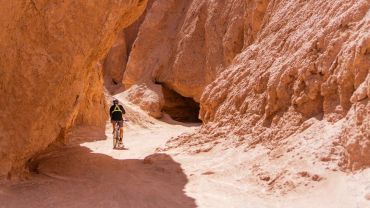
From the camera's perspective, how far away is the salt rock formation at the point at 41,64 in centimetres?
719

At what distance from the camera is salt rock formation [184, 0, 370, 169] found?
21.7 feet

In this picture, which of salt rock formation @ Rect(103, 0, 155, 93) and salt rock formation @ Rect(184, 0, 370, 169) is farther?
salt rock formation @ Rect(103, 0, 155, 93)

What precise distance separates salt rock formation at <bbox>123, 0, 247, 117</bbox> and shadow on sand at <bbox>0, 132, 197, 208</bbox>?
8.79m

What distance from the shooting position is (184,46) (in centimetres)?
1986

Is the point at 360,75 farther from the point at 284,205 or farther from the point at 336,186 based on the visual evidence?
the point at 284,205

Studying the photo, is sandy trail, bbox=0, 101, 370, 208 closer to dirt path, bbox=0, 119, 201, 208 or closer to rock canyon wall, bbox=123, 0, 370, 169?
dirt path, bbox=0, 119, 201, 208

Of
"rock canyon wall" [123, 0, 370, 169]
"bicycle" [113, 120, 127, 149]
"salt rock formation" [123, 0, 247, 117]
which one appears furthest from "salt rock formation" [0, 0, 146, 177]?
"salt rock formation" [123, 0, 247, 117]

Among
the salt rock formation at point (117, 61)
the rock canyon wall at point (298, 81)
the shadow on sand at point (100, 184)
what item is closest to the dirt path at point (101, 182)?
the shadow on sand at point (100, 184)

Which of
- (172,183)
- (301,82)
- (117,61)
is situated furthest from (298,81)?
(117,61)

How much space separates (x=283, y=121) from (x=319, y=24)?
1.91 metres

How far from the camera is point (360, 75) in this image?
6.77 meters

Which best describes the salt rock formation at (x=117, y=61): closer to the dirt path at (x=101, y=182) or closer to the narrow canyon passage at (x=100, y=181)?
the narrow canyon passage at (x=100, y=181)

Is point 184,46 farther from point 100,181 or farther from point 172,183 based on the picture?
point 100,181

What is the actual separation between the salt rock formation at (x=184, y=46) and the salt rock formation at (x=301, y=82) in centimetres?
654
